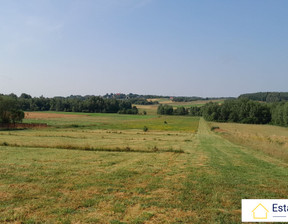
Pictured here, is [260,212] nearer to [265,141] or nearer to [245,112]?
[265,141]

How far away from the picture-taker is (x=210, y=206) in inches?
336

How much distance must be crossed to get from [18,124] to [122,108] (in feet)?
341

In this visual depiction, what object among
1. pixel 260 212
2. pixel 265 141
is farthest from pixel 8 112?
pixel 260 212

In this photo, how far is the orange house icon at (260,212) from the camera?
7.95m

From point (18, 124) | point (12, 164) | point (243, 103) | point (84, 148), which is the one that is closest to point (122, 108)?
point (243, 103)

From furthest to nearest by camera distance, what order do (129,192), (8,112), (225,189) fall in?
(8,112) < (225,189) < (129,192)

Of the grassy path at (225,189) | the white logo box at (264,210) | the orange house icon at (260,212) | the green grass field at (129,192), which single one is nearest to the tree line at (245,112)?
the grassy path at (225,189)

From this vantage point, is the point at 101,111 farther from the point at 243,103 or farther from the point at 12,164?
the point at 12,164

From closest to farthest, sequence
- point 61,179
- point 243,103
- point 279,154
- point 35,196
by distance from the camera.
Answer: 1. point 35,196
2. point 61,179
3. point 279,154
4. point 243,103

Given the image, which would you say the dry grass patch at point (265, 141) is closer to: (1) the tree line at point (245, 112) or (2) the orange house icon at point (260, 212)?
(2) the orange house icon at point (260, 212)

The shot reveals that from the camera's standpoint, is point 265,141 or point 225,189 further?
point 265,141

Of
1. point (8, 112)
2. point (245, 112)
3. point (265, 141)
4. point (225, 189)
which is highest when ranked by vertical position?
point (8, 112)

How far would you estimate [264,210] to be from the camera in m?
8.41

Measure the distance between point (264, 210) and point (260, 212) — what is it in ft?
0.81
